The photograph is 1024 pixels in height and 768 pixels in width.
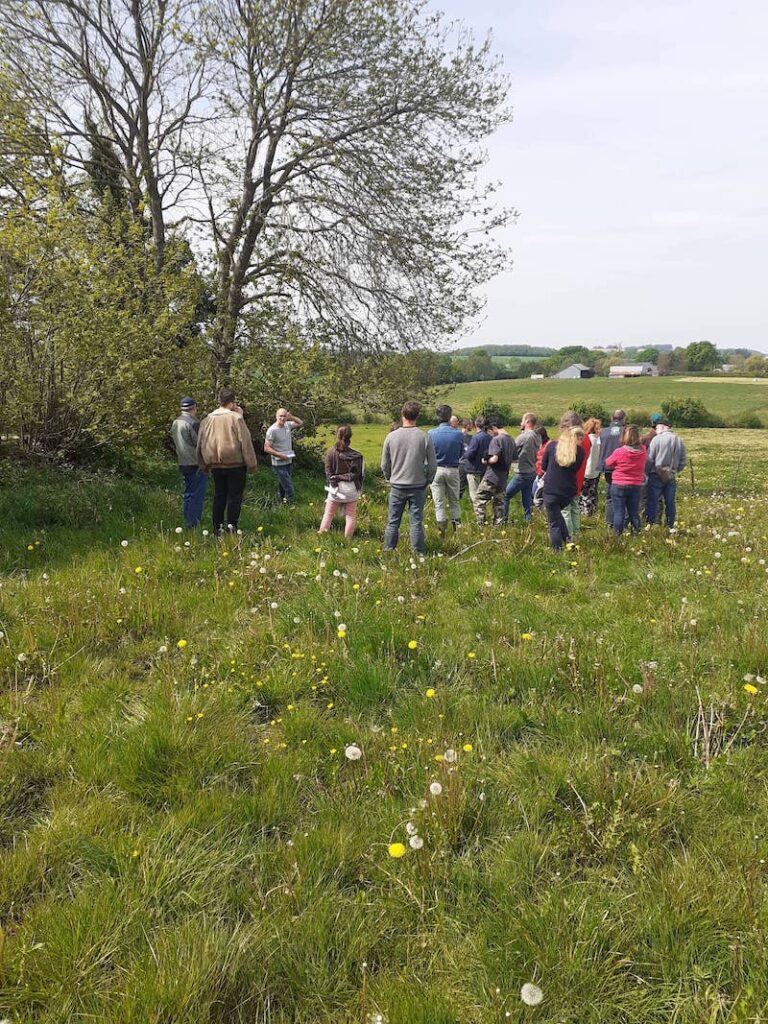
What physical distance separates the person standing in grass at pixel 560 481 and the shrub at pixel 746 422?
61668 millimetres

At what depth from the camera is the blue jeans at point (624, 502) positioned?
27.7 feet

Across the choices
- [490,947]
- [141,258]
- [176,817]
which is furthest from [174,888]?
[141,258]

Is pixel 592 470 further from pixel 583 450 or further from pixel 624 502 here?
pixel 583 450

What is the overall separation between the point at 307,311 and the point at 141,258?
212 inches

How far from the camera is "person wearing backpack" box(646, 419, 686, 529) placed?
9086 millimetres

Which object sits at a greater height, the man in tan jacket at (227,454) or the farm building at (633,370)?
the farm building at (633,370)

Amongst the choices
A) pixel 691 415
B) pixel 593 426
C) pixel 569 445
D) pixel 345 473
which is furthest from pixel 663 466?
pixel 691 415

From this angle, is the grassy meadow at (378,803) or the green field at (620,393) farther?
the green field at (620,393)

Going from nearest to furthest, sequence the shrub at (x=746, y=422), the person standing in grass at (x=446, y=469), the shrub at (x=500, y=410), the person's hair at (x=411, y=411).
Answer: the person's hair at (x=411, y=411)
the person standing in grass at (x=446, y=469)
the shrub at (x=500, y=410)
the shrub at (x=746, y=422)

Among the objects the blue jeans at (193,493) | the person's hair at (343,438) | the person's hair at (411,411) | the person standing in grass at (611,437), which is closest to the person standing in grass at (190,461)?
the blue jeans at (193,493)

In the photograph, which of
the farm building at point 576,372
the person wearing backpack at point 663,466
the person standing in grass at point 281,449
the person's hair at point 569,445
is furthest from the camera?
the farm building at point 576,372

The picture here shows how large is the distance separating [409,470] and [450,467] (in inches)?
96.5

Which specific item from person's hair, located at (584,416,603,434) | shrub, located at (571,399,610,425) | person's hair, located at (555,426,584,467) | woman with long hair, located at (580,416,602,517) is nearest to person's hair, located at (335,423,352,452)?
person's hair, located at (555,426,584,467)

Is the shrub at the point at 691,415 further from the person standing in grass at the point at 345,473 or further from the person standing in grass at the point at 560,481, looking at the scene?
the person standing in grass at the point at 345,473
